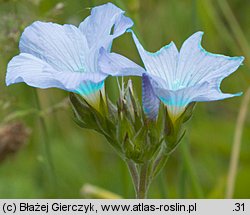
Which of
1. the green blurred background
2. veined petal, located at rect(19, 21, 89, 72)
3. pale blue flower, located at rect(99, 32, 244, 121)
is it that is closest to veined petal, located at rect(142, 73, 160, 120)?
pale blue flower, located at rect(99, 32, 244, 121)

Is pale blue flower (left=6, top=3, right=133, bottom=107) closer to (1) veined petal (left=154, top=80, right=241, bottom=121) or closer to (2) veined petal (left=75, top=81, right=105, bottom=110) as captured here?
(2) veined petal (left=75, top=81, right=105, bottom=110)

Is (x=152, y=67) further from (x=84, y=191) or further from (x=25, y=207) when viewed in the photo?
(x=84, y=191)

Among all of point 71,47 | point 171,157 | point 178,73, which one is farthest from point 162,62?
point 171,157

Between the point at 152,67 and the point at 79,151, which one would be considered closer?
the point at 152,67

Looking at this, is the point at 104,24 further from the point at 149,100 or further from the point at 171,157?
the point at 171,157

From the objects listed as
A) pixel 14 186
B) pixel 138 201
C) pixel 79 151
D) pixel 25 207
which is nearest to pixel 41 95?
pixel 79 151

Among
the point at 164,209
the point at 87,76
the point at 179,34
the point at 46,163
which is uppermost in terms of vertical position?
the point at 179,34
